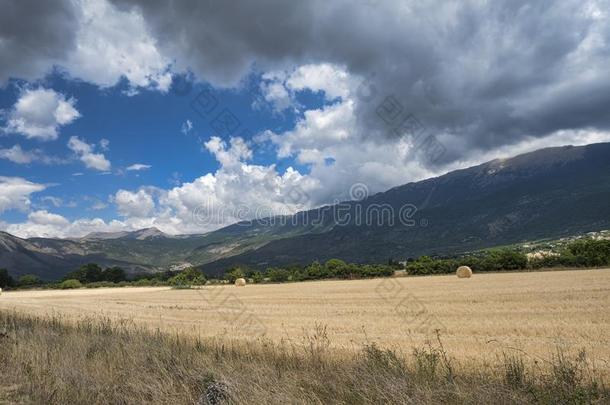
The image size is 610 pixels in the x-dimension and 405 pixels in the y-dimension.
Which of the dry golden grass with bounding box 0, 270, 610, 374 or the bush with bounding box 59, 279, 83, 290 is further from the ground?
the dry golden grass with bounding box 0, 270, 610, 374

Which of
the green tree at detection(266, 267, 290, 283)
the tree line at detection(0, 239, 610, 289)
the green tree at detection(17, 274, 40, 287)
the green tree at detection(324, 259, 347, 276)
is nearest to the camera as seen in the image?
the tree line at detection(0, 239, 610, 289)

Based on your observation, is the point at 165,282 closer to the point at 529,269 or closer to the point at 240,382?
the point at 529,269

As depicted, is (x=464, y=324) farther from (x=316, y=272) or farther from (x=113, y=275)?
(x=113, y=275)

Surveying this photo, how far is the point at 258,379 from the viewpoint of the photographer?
7.64 m

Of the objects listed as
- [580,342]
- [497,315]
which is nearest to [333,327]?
[497,315]

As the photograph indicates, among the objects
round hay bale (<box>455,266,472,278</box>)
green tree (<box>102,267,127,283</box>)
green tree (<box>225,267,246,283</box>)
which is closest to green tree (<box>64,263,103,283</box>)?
green tree (<box>102,267,127,283</box>)

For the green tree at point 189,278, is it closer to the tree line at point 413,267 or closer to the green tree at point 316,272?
the tree line at point 413,267

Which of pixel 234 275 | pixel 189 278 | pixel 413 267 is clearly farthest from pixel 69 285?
pixel 413 267

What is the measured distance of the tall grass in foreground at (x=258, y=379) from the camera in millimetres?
6480

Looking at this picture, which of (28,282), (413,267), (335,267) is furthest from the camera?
(28,282)

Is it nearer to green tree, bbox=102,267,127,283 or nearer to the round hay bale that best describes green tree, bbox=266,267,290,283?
the round hay bale

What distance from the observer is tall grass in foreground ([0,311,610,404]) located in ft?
21.3

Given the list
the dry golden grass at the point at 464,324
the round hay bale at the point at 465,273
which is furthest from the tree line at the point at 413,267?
the dry golden grass at the point at 464,324

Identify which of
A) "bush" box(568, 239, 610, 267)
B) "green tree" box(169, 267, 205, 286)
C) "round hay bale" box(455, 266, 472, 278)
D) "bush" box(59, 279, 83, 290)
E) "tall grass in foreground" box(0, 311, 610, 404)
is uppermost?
"bush" box(568, 239, 610, 267)
